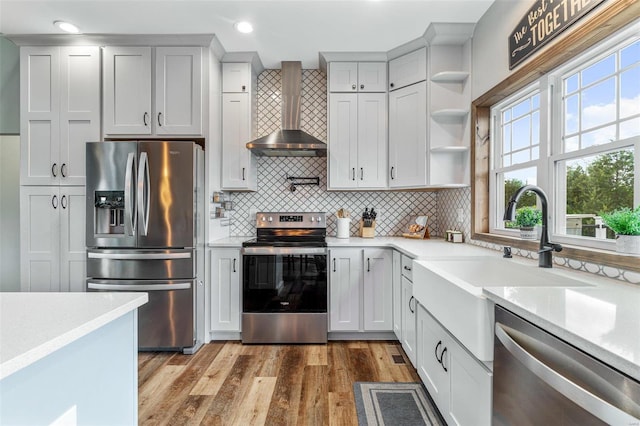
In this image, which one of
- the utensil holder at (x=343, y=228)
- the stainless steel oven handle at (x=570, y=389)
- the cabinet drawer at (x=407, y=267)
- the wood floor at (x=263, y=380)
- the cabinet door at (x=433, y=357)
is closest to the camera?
the stainless steel oven handle at (x=570, y=389)

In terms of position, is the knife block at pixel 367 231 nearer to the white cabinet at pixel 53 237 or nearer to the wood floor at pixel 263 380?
the wood floor at pixel 263 380

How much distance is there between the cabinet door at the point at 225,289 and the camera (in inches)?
112

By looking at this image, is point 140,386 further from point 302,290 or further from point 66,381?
point 66,381

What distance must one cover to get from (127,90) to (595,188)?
3.49 m

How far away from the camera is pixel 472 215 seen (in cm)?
267

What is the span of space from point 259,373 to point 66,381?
1.69 m

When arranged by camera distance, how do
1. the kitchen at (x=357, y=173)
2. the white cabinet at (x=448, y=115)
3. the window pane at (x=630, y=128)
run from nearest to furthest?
the window pane at (x=630, y=128) → the kitchen at (x=357, y=173) → the white cabinet at (x=448, y=115)

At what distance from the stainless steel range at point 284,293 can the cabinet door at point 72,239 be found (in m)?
1.43

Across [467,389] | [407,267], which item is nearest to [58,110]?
[407,267]

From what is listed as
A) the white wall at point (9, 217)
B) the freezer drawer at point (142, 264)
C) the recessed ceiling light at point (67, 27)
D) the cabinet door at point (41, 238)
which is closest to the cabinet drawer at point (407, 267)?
the freezer drawer at point (142, 264)

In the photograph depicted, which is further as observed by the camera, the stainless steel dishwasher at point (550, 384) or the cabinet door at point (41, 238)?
the cabinet door at point (41, 238)

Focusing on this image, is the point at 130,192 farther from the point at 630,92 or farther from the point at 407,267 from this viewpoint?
the point at 630,92

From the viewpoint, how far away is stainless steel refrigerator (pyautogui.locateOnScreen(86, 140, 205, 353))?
258 centimetres

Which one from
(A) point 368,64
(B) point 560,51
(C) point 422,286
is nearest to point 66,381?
(C) point 422,286
